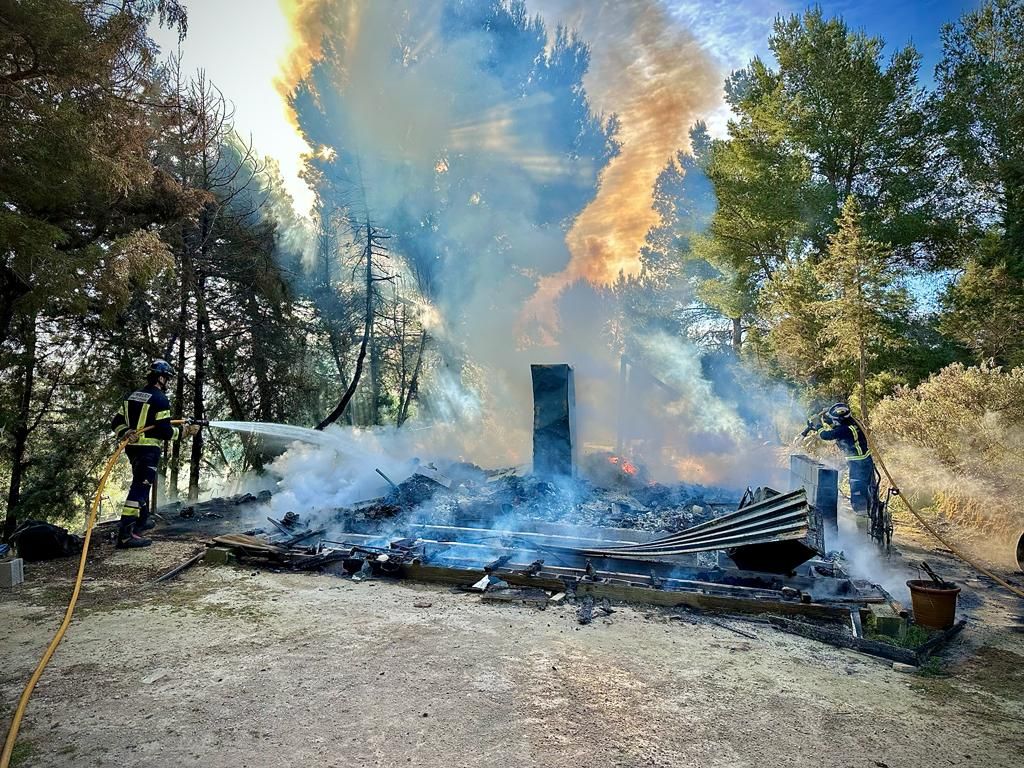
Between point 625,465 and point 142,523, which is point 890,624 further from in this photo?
point 142,523

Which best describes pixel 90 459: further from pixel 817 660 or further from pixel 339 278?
pixel 817 660

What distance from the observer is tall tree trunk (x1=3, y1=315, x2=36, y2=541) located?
36.4 feet

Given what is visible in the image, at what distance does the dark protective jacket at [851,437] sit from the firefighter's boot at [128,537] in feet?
34.1

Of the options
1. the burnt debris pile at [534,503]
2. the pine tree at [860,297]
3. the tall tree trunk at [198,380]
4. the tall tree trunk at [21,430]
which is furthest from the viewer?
the tall tree trunk at [198,380]

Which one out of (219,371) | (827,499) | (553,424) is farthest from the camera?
(219,371)

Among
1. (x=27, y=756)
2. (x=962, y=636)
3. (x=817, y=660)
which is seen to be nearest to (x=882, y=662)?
(x=817, y=660)

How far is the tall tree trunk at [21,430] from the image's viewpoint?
11.1 metres

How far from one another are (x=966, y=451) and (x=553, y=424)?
7468 mm

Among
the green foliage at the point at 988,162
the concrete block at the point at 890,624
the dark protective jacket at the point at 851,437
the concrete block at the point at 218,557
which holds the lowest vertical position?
Result: the concrete block at the point at 890,624

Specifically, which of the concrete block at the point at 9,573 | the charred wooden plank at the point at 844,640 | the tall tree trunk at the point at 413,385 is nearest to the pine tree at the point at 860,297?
the charred wooden plank at the point at 844,640

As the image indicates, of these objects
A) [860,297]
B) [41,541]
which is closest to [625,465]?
Result: [860,297]

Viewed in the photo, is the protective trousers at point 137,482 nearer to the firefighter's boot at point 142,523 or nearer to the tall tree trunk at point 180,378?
the firefighter's boot at point 142,523

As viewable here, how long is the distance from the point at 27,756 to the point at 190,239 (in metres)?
13.2

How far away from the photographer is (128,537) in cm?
799
